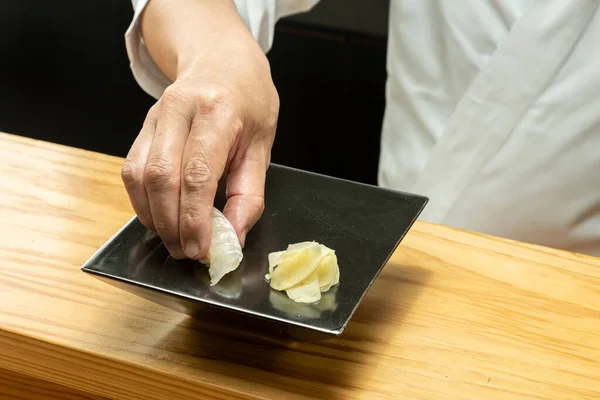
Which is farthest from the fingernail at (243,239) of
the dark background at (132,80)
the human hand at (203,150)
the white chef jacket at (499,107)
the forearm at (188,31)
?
the dark background at (132,80)

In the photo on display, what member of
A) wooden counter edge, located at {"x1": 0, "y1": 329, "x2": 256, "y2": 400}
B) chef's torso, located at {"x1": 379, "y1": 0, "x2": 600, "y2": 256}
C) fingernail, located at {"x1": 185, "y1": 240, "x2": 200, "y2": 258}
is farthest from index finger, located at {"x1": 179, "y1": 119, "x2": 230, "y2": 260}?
chef's torso, located at {"x1": 379, "y1": 0, "x2": 600, "y2": 256}

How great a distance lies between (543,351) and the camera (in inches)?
27.2

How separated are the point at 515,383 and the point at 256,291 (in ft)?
0.79

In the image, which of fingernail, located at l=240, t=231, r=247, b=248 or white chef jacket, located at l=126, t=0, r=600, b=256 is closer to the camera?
fingernail, located at l=240, t=231, r=247, b=248

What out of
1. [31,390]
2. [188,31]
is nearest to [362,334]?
[31,390]

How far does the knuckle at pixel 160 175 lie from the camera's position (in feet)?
2.29

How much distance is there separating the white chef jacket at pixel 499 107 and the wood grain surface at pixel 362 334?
→ 267 millimetres

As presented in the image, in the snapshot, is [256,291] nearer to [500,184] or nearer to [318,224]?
[318,224]

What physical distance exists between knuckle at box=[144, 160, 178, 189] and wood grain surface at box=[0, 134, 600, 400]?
0.41ft

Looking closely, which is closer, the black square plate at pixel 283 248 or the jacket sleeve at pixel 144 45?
the black square plate at pixel 283 248

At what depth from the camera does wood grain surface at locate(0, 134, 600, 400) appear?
0.65 m

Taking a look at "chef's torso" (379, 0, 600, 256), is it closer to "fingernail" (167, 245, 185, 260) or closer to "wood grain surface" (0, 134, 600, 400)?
"wood grain surface" (0, 134, 600, 400)

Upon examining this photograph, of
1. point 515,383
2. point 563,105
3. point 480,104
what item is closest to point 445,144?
point 480,104

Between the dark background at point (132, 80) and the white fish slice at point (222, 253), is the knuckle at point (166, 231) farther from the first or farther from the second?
the dark background at point (132, 80)
